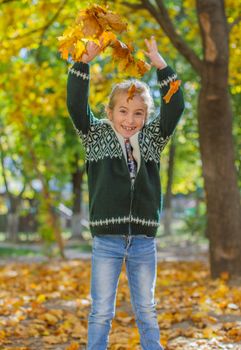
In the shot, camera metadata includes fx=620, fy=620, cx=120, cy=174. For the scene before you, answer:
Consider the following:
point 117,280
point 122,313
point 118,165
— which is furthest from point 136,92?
point 122,313

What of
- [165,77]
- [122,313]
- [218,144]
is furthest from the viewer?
[218,144]

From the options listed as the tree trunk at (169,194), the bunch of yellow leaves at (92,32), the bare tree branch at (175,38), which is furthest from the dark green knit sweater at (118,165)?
the tree trunk at (169,194)

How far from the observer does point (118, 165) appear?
3529 mm

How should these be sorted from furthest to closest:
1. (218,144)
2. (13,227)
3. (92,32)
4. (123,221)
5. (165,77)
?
(13,227) → (218,144) → (165,77) → (123,221) → (92,32)

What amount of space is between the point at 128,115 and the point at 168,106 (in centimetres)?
24

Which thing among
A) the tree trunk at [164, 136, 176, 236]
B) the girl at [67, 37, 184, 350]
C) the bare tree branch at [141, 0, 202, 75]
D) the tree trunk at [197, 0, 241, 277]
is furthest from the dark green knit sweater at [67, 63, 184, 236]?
the tree trunk at [164, 136, 176, 236]

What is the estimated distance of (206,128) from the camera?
7980 millimetres

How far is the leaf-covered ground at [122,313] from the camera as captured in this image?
15.8 ft

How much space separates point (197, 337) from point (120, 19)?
2.64 metres

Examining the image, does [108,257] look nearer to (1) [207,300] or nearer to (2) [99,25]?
(2) [99,25]

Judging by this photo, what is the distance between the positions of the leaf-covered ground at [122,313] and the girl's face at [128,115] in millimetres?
1783

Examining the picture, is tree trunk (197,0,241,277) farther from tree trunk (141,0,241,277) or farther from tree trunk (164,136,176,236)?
tree trunk (164,136,176,236)

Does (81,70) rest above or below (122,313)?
above

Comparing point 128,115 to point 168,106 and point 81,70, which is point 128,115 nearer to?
point 168,106
